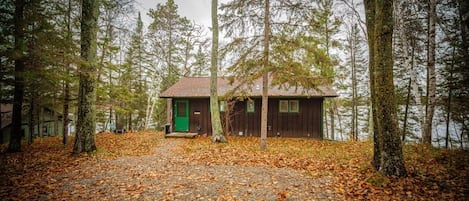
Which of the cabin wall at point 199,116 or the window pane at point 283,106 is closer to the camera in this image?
the window pane at point 283,106

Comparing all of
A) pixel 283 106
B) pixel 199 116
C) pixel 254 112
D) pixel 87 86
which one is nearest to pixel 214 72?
pixel 254 112

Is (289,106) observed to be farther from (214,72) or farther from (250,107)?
(214,72)

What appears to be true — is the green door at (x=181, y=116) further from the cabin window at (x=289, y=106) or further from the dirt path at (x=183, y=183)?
the dirt path at (x=183, y=183)

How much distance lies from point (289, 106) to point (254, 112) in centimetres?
226

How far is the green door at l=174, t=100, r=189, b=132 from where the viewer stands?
46.9 ft

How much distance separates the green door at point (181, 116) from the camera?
562 inches

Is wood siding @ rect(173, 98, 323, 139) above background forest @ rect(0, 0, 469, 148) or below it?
below

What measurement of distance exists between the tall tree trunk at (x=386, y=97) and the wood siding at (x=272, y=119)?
325 inches

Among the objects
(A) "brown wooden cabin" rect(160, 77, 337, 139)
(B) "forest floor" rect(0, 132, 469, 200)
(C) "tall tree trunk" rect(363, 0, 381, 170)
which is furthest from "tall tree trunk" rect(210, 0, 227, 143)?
(C) "tall tree trunk" rect(363, 0, 381, 170)

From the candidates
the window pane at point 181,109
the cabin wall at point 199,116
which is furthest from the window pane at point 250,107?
the window pane at point 181,109

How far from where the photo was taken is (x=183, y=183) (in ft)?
15.3

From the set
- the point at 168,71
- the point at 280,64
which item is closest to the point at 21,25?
the point at 280,64

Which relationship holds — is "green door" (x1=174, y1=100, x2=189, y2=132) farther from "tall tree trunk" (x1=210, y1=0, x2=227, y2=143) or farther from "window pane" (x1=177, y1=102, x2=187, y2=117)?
"tall tree trunk" (x1=210, y1=0, x2=227, y2=143)

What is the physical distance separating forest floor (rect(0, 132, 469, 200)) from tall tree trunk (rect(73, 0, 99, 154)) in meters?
0.59
